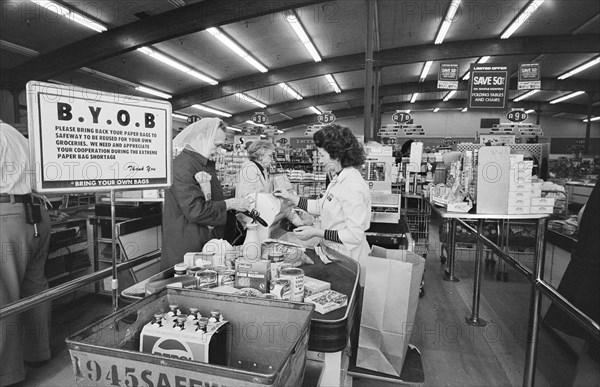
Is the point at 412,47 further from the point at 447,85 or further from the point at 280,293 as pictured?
the point at 280,293

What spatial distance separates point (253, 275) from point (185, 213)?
1.04 m

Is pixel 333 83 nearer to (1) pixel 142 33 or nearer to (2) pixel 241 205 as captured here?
(1) pixel 142 33

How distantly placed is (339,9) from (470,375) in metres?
8.63

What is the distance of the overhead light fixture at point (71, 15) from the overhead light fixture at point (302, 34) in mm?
4676

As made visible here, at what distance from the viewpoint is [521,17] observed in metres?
9.67

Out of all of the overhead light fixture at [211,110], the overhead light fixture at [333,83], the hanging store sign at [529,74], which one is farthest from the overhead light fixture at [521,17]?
the overhead light fixture at [211,110]

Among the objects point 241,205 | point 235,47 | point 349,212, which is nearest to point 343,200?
point 349,212

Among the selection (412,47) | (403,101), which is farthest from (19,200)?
(403,101)

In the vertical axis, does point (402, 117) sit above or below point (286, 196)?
above

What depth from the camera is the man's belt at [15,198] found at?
2418 mm

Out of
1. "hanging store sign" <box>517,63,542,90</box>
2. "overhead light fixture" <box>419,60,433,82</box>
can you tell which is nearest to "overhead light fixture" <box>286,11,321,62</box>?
"overhead light fixture" <box>419,60,433,82</box>

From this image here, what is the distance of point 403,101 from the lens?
23859 millimetres

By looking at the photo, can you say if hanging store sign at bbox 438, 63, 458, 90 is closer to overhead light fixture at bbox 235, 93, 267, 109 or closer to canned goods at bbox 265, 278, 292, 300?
canned goods at bbox 265, 278, 292, 300

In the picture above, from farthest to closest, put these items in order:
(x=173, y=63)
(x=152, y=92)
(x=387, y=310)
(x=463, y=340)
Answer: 1. (x=152, y=92)
2. (x=173, y=63)
3. (x=463, y=340)
4. (x=387, y=310)
